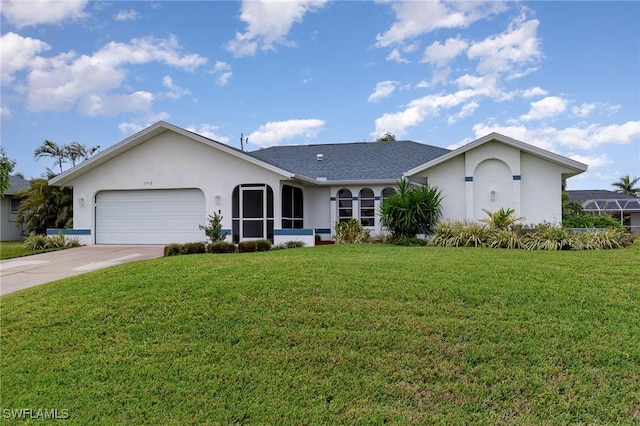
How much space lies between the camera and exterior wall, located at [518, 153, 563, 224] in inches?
672

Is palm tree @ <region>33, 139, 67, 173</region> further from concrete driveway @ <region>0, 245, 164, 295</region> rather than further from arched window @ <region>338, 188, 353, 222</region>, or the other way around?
arched window @ <region>338, 188, 353, 222</region>

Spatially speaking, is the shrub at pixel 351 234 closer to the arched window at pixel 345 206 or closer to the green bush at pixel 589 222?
the arched window at pixel 345 206

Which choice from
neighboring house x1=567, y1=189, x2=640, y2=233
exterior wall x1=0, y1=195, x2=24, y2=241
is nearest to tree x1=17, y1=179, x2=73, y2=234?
exterior wall x1=0, y1=195, x2=24, y2=241

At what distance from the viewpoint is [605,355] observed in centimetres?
496

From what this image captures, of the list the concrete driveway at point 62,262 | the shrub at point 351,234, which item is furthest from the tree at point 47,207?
the shrub at point 351,234

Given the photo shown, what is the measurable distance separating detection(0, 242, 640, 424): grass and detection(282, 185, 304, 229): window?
10.4 metres

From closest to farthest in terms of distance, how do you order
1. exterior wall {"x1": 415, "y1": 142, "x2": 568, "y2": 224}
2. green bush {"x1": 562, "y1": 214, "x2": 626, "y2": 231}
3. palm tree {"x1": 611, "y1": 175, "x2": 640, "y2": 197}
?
1. exterior wall {"x1": 415, "y1": 142, "x2": 568, "y2": 224}
2. green bush {"x1": 562, "y1": 214, "x2": 626, "y2": 231}
3. palm tree {"x1": 611, "y1": 175, "x2": 640, "y2": 197}

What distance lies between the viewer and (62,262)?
44.1 feet

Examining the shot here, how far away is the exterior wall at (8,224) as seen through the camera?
85.1 feet

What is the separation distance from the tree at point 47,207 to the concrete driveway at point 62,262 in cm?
622

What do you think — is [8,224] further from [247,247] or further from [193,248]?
[247,247]

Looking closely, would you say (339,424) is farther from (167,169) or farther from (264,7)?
(167,169)

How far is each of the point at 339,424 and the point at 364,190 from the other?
1671 cm

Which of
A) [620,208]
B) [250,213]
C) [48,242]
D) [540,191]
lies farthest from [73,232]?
[620,208]
